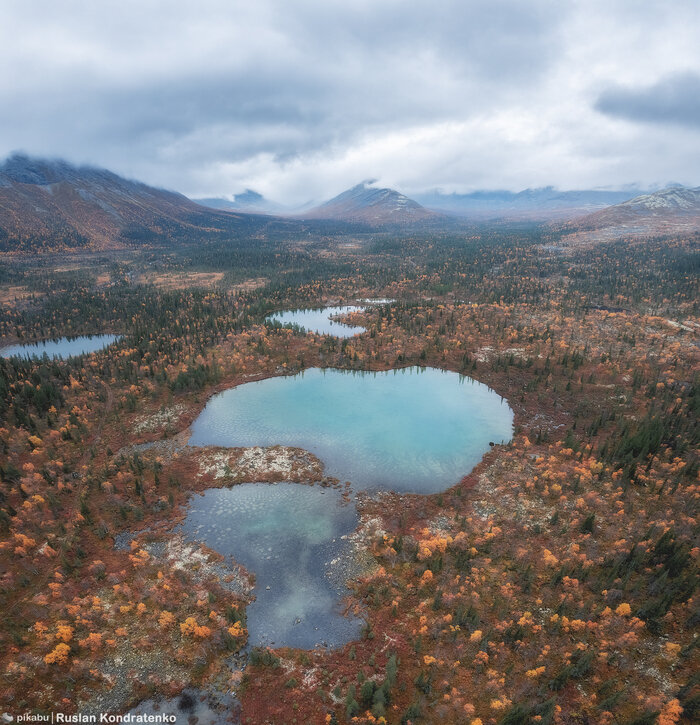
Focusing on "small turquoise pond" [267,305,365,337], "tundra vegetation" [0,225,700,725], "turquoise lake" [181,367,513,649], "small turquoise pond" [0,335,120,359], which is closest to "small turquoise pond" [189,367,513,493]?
"turquoise lake" [181,367,513,649]

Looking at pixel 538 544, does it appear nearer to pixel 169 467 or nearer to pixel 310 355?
pixel 169 467

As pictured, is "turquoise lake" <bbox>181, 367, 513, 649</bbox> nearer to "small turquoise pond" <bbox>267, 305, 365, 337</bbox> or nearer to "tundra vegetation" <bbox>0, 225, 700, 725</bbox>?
"tundra vegetation" <bbox>0, 225, 700, 725</bbox>

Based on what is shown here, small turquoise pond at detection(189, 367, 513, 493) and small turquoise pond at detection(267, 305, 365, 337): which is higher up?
small turquoise pond at detection(267, 305, 365, 337)

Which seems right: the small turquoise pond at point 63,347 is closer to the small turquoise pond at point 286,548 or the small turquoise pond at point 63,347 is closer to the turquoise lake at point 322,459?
the turquoise lake at point 322,459

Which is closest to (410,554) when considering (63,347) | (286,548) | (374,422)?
(286,548)

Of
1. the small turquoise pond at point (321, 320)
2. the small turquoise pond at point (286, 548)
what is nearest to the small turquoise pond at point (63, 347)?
the small turquoise pond at point (321, 320)

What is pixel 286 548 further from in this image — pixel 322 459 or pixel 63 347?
pixel 63 347

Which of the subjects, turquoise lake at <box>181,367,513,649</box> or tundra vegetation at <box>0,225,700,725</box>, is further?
turquoise lake at <box>181,367,513,649</box>
